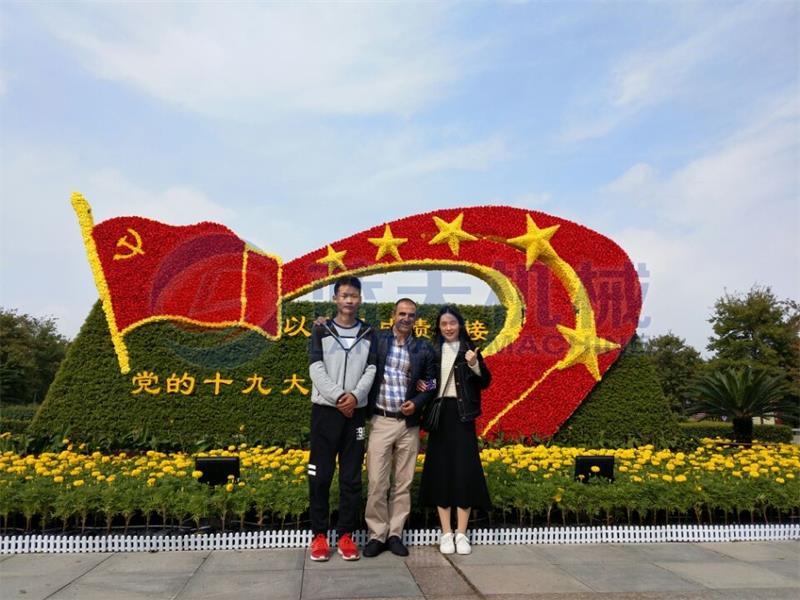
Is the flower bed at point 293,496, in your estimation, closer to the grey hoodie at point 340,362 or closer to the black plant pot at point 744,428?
the grey hoodie at point 340,362

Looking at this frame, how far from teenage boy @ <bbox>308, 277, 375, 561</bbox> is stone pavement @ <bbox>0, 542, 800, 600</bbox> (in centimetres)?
31

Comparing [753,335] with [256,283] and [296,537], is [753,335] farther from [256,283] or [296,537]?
[296,537]

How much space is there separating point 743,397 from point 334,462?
8.35m

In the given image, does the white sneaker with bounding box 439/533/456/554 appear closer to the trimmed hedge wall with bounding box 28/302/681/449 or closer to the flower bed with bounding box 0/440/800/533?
the flower bed with bounding box 0/440/800/533

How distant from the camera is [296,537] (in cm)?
384

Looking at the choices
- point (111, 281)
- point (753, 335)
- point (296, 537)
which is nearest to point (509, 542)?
point (296, 537)

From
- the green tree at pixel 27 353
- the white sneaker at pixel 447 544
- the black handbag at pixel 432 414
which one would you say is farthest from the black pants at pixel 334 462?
the green tree at pixel 27 353

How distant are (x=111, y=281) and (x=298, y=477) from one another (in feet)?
15.2

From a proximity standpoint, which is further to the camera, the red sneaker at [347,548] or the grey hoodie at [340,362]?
the grey hoodie at [340,362]

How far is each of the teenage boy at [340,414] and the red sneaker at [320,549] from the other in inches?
0.5

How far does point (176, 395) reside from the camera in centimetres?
762

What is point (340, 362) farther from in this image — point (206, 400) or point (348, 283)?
point (206, 400)

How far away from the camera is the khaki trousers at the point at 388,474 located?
12.2 feet

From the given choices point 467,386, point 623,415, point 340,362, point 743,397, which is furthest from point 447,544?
point 743,397
